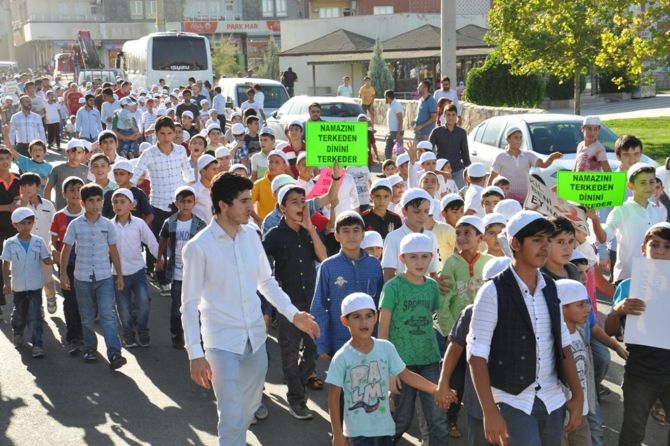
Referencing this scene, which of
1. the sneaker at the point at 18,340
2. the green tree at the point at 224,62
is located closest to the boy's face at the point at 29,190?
the sneaker at the point at 18,340

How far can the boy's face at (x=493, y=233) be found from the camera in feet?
24.0

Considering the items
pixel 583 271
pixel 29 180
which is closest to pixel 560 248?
pixel 583 271

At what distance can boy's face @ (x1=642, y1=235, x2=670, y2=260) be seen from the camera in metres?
5.76

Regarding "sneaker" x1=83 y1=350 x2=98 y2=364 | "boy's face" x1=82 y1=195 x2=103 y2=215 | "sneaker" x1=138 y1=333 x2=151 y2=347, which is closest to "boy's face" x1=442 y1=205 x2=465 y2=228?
"boy's face" x1=82 y1=195 x2=103 y2=215

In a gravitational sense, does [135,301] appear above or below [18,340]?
above

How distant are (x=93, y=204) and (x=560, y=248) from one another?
4811mm

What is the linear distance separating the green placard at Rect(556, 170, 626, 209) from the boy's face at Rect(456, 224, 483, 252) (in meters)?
1.97

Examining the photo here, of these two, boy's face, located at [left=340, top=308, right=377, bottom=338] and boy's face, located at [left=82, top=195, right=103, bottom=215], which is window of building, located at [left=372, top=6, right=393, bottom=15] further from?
boy's face, located at [left=340, top=308, right=377, bottom=338]

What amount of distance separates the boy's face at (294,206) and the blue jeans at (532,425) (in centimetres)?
320

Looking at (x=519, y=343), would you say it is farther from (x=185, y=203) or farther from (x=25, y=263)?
(x=25, y=263)

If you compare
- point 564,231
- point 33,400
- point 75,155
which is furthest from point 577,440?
point 75,155

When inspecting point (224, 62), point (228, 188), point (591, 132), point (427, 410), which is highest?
point (224, 62)

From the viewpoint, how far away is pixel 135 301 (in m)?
9.56

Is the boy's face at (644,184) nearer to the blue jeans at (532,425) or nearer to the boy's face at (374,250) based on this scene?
the boy's face at (374,250)
